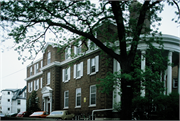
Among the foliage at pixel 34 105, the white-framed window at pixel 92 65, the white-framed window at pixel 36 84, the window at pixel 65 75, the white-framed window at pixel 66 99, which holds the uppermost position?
the white-framed window at pixel 92 65

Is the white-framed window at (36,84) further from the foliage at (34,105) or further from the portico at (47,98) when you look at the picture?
the portico at (47,98)

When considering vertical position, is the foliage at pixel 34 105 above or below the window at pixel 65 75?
below

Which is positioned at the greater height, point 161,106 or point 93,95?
point 161,106

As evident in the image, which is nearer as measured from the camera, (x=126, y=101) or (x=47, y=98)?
(x=126, y=101)

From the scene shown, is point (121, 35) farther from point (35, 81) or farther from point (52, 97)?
point (35, 81)

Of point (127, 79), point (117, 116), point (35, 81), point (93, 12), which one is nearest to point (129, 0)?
point (93, 12)

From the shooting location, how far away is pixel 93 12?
14703 mm

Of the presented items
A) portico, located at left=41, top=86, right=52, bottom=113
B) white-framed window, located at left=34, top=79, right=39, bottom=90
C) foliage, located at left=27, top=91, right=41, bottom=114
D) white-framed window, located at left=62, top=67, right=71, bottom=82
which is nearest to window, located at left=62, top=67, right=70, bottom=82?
white-framed window, located at left=62, top=67, right=71, bottom=82

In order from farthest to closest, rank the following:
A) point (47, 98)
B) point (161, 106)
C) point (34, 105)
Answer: point (34, 105) < point (47, 98) < point (161, 106)

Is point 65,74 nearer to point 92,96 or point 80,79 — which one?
point 80,79

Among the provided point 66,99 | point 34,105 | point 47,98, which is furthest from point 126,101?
point 34,105

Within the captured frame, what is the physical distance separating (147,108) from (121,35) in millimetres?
5574

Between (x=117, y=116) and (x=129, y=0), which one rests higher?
(x=129, y=0)

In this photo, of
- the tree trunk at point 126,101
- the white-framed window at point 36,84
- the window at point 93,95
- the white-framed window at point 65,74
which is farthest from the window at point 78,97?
the tree trunk at point 126,101
